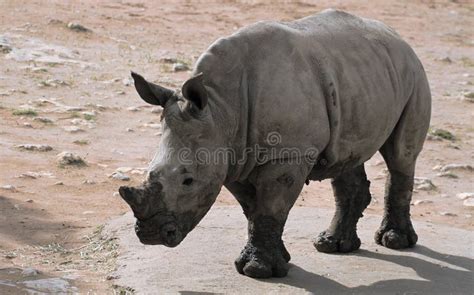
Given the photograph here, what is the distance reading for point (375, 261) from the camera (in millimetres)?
7832

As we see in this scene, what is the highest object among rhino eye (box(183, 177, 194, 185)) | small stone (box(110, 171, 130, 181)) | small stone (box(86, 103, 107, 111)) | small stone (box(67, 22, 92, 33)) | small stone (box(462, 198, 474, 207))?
rhino eye (box(183, 177, 194, 185))

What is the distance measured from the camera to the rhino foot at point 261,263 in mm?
7078

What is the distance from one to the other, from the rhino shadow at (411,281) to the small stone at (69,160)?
14.1 ft

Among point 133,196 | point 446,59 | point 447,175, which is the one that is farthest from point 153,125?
point 133,196

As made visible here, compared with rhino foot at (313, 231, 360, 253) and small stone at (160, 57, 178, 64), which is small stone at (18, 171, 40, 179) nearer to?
rhino foot at (313, 231, 360, 253)

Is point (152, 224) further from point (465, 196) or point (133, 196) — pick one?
point (465, 196)

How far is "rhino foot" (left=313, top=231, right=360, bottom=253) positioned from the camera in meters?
8.03

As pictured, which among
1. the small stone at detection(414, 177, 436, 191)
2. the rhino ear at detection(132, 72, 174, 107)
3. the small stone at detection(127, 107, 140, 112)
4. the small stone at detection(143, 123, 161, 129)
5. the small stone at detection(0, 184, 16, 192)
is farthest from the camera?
the small stone at detection(127, 107, 140, 112)

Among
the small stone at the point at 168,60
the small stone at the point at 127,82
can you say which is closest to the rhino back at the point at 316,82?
the small stone at the point at 127,82

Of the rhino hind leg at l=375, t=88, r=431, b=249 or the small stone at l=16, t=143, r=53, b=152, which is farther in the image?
the small stone at l=16, t=143, r=53, b=152

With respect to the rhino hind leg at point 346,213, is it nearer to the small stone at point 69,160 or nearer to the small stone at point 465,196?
the small stone at point 465,196

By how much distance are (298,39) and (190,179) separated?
53.6 inches

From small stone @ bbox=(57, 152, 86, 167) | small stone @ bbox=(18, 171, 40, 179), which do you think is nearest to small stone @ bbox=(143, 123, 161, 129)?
small stone @ bbox=(57, 152, 86, 167)

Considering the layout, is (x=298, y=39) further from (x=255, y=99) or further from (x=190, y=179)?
(x=190, y=179)
